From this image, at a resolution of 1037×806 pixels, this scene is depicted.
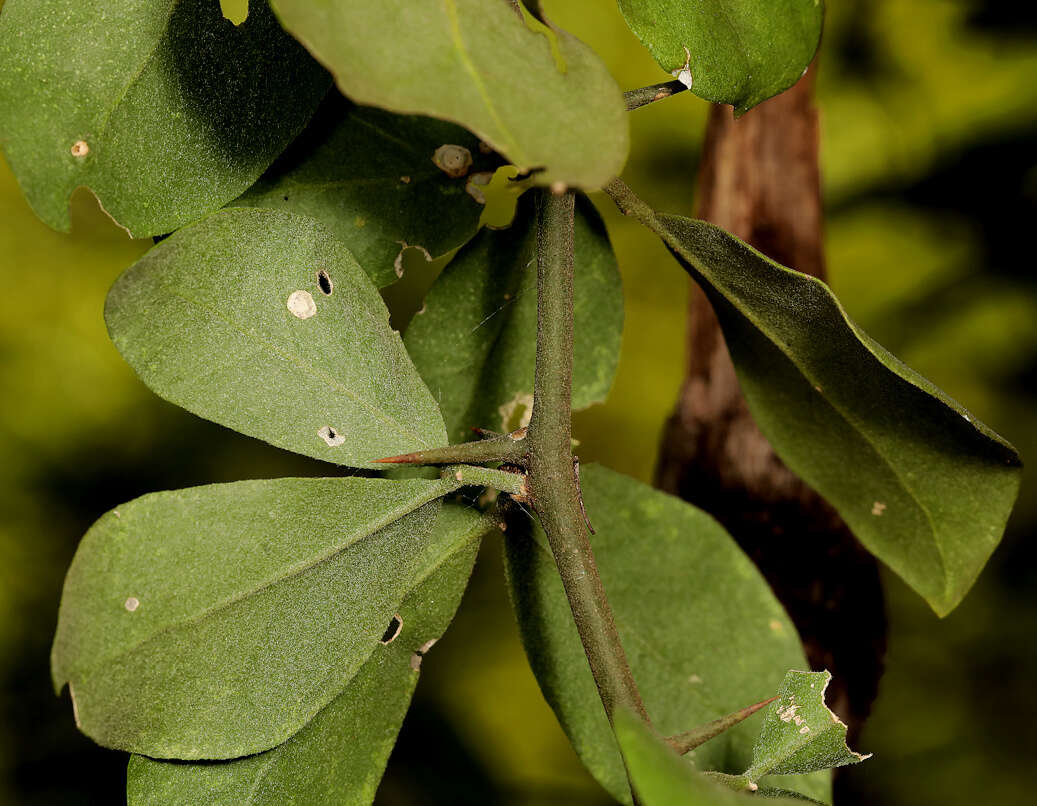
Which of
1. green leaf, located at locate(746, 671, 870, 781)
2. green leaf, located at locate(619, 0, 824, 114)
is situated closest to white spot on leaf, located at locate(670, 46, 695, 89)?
green leaf, located at locate(619, 0, 824, 114)

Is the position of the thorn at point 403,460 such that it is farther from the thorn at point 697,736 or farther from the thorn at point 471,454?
the thorn at point 697,736

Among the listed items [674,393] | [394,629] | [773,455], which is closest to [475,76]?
[394,629]

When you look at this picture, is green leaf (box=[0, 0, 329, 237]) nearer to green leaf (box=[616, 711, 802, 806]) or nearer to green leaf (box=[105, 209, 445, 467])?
green leaf (box=[105, 209, 445, 467])

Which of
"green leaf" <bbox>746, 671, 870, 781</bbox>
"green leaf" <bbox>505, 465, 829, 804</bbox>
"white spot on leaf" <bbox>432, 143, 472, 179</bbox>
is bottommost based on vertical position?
"green leaf" <bbox>505, 465, 829, 804</bbox>

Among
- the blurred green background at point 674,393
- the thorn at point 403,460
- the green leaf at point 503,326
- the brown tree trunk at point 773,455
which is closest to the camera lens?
the thorn at point 403,460

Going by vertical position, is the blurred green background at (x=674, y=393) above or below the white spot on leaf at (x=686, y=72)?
below

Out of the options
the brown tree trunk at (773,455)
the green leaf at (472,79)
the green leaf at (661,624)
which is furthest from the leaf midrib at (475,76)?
the brown tree trunk at (773,455)
